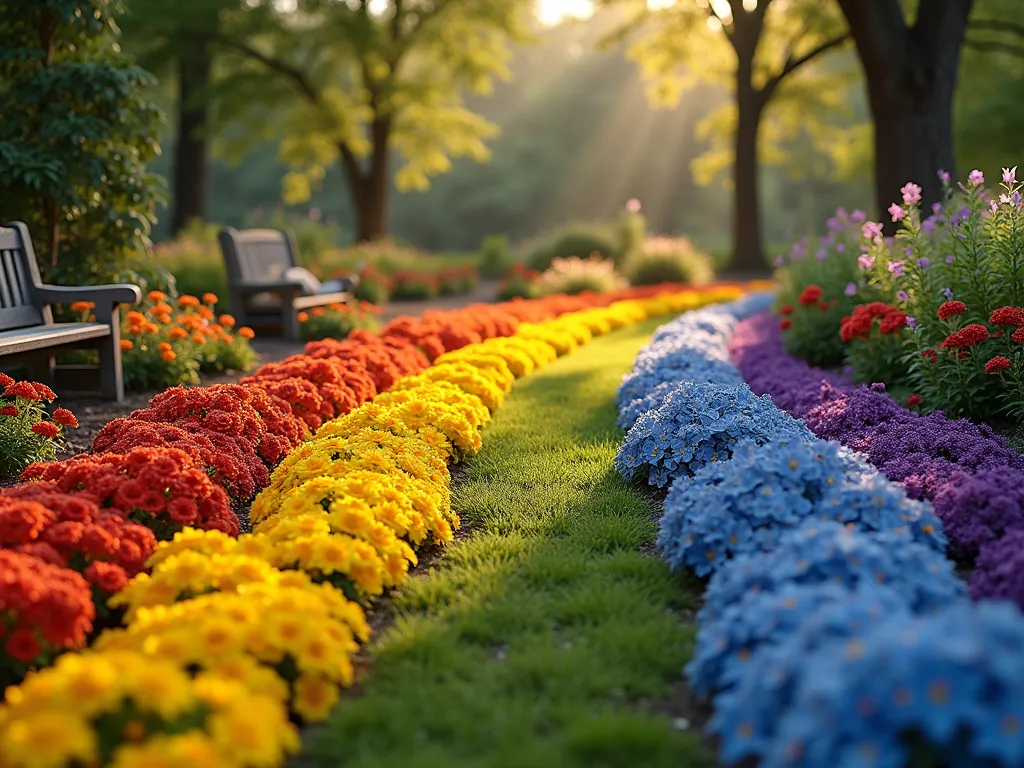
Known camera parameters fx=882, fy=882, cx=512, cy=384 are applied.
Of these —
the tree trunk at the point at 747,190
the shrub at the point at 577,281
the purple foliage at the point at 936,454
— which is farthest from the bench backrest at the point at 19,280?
the tree trunk at the point at 747,190

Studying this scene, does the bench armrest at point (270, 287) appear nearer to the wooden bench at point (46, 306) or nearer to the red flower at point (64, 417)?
the wooden bench at point (46, 306)

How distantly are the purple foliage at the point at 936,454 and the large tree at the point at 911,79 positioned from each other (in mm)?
4360

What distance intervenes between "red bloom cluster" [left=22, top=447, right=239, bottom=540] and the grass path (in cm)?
85

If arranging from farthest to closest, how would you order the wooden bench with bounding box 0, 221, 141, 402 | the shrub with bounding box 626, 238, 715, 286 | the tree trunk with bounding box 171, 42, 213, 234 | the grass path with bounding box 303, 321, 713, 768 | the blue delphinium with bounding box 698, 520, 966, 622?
the tree trunk with bounding box 171, 42, 213, 234 → the shrub with bounding box 626, 238, 715, 286 → the wooden bench with bounding box 0, 221, 141, 402 → the blue delphinium with bounding box 698, 520, 966, 622 → the grass path with bounding box 303, 321, 713, 768

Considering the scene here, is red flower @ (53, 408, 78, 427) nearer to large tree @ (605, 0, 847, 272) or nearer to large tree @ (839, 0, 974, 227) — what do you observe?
large tree @ (839, 0, 974, 227)

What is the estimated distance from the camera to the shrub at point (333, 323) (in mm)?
10023

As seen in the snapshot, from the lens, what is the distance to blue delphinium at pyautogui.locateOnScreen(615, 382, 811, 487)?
424 centimetres

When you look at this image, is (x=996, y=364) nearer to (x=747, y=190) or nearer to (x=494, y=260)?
(x=747, y=190)

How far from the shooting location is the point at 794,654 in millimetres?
2127

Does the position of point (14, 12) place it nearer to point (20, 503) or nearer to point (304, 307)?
point (304, 307)

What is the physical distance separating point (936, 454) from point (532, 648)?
94.2 inches

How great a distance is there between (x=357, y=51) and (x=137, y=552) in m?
18.4

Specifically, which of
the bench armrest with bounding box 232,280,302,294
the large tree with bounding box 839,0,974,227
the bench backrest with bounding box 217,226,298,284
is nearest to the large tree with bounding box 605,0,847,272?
the large tree with bounding box 839,0,974,227

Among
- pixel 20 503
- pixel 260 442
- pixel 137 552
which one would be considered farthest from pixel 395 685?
pixel 260 442
